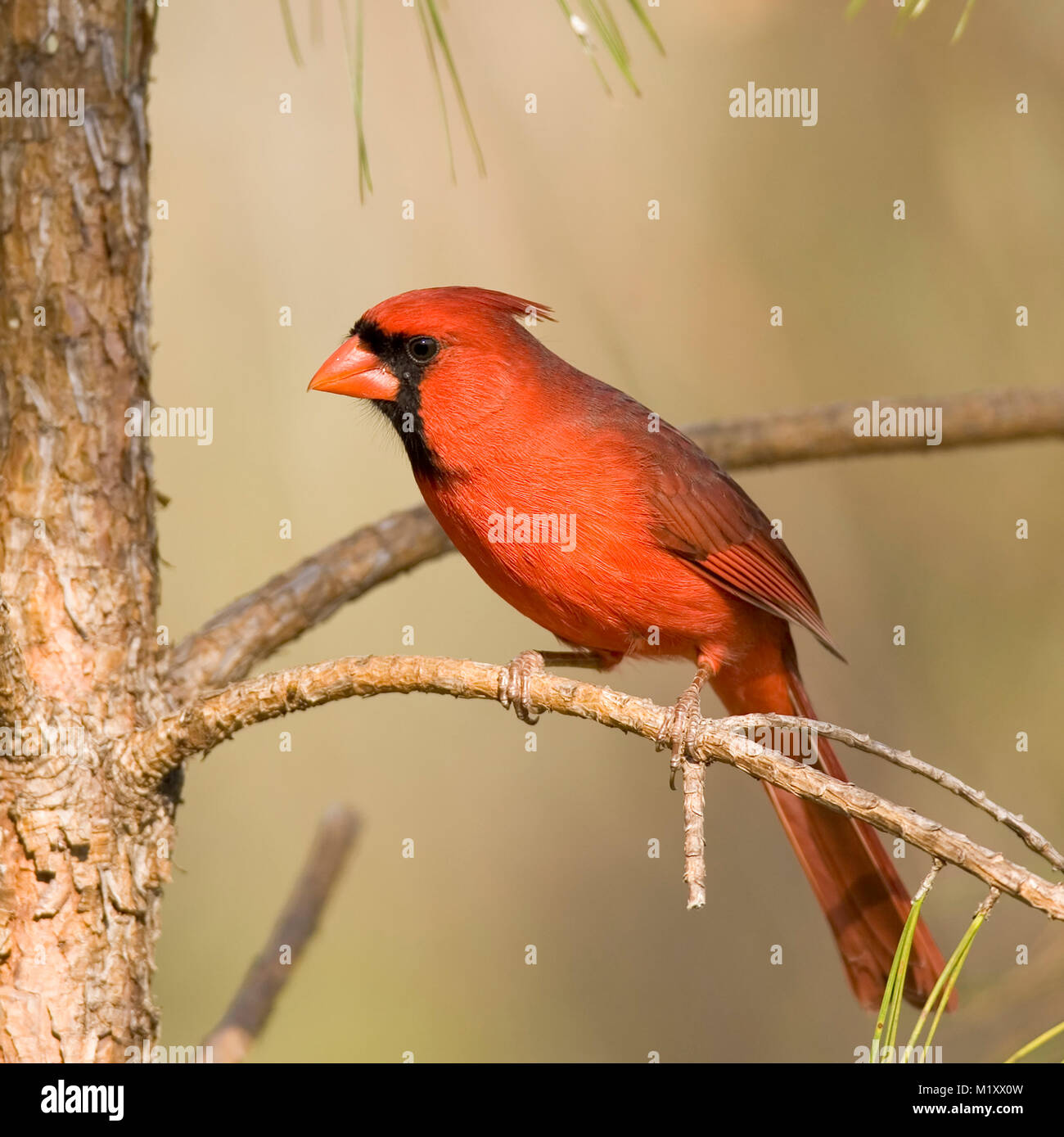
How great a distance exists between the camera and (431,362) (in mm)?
2953

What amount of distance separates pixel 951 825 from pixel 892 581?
108 centimetres

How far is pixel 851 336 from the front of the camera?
5.27 meters

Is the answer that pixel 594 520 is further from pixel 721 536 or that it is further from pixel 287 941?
pixel 287 941

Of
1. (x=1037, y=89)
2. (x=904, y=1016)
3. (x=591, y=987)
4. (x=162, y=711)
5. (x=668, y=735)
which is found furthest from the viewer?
(x=591, y=987)

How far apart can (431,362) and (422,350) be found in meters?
0.04

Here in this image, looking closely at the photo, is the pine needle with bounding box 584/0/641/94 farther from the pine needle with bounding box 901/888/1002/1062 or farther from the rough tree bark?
the pine needle with bounding box 901/888/1002/1062

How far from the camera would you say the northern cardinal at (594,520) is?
2803 millimetres

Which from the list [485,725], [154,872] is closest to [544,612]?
[154,872]

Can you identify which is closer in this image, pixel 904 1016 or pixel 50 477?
pixel 50 477

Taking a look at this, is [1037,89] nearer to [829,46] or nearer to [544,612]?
[829,46]

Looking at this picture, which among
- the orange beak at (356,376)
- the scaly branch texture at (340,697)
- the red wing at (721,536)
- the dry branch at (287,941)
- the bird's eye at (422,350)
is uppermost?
the bird's eye at (422,350)

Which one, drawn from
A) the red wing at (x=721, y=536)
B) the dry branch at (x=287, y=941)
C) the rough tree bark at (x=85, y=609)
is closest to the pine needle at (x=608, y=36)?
the rough tree bark at (x=85, y=609)

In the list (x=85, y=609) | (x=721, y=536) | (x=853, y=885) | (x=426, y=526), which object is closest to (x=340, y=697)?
(x=85, y=609)

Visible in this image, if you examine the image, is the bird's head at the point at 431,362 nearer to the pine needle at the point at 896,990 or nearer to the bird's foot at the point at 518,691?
the bird's foot at the point at 518,691
